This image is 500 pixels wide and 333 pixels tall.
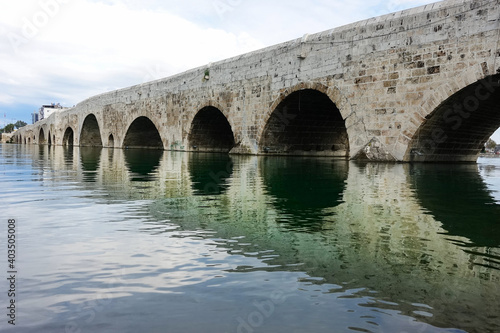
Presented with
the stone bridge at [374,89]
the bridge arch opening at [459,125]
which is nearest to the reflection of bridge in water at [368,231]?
the bridge arch opening at [459,125]

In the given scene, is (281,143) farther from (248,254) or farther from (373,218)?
(248,254)

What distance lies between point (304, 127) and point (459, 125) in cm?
679

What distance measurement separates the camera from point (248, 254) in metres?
3.10

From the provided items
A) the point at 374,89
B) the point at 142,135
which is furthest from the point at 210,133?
the point at 374,89

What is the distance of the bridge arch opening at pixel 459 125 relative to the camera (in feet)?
35.1

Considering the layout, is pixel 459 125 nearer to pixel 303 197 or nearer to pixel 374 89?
pixel 374 89

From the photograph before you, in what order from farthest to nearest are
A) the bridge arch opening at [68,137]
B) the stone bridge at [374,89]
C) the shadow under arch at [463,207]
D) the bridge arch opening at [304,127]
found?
the bridge arch opening at [68,137]
the bridge arch opening at [304,127]
the stone bridge at [374,89]
the shadow under arch at [463,207]

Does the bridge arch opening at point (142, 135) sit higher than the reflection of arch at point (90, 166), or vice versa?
the bridge arch opening at point (142, 135)

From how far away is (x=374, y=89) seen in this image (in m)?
12.5

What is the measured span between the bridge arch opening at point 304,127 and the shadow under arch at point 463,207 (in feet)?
26.3

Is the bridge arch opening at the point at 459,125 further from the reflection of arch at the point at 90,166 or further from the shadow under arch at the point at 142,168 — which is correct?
the reflection of arch at the point at 90,166

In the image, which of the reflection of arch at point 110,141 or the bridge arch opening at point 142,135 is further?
the reflection of arch at point 110,141

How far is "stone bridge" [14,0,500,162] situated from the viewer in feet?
34.4

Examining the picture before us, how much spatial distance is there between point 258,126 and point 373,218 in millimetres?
12994
